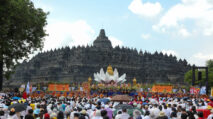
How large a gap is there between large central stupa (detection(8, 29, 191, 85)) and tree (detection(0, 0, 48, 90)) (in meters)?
49.9

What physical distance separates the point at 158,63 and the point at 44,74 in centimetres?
3918

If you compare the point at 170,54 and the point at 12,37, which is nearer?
the point at 12,37

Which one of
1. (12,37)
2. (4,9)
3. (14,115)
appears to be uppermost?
(4,9)

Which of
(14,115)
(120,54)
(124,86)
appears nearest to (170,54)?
(120,54)

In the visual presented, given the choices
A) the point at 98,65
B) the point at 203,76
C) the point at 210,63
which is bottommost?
the point at 203,76

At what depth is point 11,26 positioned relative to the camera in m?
28.7

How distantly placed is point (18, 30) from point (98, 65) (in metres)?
59.3

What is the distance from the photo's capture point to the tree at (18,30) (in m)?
27.4

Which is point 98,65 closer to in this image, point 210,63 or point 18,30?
point 210,63

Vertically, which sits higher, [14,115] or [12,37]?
[12,37]

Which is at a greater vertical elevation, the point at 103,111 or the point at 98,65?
the point at 98,65

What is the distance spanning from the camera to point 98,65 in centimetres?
8794

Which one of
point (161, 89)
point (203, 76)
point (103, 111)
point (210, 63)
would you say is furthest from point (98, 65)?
point (103, 111)

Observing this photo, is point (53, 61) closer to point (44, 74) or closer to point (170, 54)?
point (44, 74)
